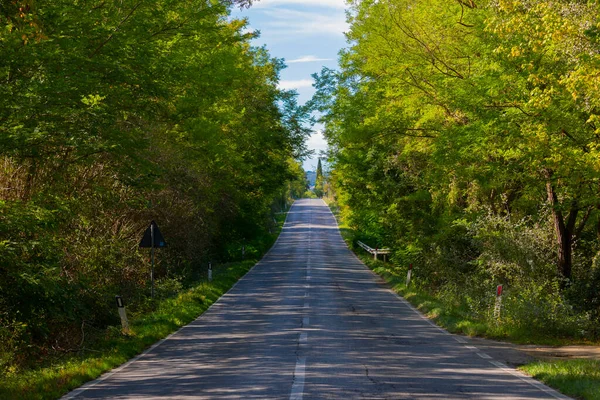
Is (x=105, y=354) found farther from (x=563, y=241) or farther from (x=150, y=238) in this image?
(x=563, y=241)

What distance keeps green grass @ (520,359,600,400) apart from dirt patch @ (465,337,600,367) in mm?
828

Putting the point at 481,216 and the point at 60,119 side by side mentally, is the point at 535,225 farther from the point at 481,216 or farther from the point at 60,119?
the point at 60,119

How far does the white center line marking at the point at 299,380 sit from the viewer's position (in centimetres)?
877

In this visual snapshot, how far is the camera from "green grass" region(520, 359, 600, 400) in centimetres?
911

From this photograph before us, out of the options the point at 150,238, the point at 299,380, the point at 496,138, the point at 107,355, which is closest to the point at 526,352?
the point at 299,380

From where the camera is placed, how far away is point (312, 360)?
38.4ft

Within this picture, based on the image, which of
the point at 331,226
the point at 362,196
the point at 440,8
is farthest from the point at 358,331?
the point at 331,226

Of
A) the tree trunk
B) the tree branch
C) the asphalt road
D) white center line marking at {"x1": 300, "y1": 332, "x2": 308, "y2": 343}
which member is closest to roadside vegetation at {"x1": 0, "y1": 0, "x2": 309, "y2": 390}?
the tree branch

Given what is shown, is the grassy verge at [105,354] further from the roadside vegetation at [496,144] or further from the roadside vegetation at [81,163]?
the roadside vegetation at [496,144]

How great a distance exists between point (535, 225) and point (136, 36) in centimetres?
1304

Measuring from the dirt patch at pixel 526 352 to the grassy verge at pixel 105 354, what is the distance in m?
6.88

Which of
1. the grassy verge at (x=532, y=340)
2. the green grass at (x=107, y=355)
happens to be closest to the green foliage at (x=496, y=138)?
the grassy verge at (x=532, y=340)

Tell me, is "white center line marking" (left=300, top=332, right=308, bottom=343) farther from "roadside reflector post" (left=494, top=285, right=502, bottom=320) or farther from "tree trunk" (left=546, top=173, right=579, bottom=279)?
"tree trunk" (left=546, top=173, right=579, bottom=279)

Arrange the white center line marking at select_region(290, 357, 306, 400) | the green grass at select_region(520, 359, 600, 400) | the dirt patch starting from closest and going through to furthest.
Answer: the white center line marking at select_region(290, 357, 306, 400) < the green grass at select_region(520, 359, 600, 400) < the dirt patch
